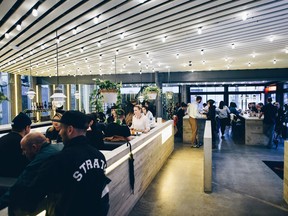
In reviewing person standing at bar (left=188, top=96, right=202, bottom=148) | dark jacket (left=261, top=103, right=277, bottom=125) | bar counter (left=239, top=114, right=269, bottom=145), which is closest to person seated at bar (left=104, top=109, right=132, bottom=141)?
person standing at bar (left=188, top=96, right=202, bottom=148)

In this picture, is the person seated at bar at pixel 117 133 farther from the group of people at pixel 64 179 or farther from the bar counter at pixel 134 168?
the group of people at pixel 64 179

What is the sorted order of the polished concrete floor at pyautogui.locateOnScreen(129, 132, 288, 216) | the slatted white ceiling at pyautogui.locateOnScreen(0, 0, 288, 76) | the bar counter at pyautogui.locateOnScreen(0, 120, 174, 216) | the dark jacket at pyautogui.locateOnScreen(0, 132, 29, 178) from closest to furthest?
the dark jacket at pyautogui.locateOnScreen(0, 132, 29, 178), the bar counter at pyautogui.locateOnScreen(0, 120, 174, 216), the polished concrete floor at pyautogui.locateOnScreen(129, 132, 288, 216), the slatted white ceiling at pyautogui.locateOnScreen(0, 0, 288, 76)

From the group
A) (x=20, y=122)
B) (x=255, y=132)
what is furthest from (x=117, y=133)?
(x=255, y=132)

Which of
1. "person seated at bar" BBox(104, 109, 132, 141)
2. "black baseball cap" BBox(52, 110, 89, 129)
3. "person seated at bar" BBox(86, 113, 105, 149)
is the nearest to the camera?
"black baseball cap" BBox(52, 110, 89, 129)

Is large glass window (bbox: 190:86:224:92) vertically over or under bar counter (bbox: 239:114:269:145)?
over

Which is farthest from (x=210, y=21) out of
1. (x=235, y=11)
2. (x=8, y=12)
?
(x=8, y=12)

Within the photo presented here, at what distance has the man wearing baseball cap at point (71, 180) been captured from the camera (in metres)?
1.46

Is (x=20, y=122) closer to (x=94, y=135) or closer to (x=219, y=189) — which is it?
(x=94, y=135)

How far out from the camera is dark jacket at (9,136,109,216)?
4.77 feet

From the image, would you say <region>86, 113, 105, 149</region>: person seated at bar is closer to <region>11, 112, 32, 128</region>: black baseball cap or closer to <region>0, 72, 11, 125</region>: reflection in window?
<region>11, 112, 32, 128</region>: black baseball cap

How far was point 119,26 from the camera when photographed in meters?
5.39

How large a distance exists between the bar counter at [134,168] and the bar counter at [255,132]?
4150mm

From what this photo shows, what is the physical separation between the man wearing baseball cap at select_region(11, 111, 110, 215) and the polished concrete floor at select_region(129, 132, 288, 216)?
89.8 inches

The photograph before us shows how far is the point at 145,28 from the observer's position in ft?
18.3
